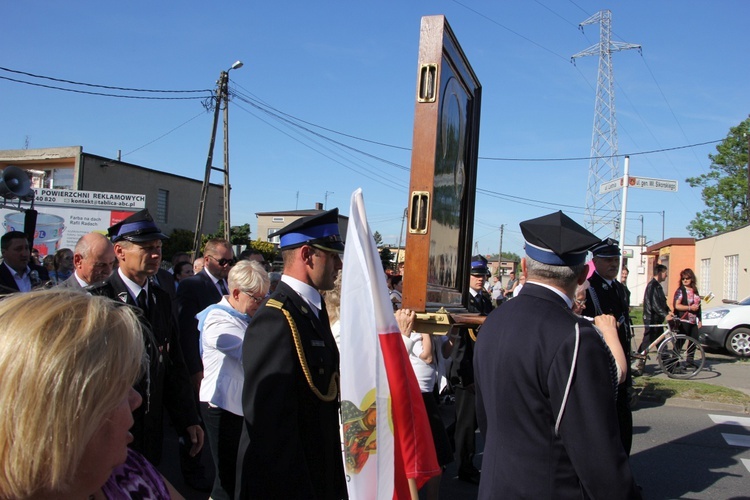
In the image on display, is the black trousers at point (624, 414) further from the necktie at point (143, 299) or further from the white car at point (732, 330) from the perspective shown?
the white car at point (732, 330)

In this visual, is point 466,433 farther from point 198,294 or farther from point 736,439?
point 736,439

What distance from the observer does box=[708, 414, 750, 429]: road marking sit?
8234 millimetres

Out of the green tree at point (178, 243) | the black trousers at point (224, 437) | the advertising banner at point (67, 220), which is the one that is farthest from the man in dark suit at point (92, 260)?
the green tree at point (178, 243)

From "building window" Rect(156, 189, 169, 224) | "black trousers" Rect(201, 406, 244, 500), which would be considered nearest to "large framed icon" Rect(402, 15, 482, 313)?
"black trousers" Rect(201, 406, 244, 500)

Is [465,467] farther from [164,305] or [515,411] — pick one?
[515,411]

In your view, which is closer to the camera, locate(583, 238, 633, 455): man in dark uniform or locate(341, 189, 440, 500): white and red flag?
locate(341, 189, 440, 500): white and red flag

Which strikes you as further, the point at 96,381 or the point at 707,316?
the point at 707,316

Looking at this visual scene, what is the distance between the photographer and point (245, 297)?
4320 mm

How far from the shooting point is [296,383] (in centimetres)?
257

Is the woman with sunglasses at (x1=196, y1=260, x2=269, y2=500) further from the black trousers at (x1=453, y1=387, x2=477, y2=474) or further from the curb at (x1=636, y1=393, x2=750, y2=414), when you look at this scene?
the curb at (x1=636, y1=393, x2=750, y2=414)

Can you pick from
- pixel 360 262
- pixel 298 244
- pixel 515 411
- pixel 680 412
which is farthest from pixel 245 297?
pixel 680 412

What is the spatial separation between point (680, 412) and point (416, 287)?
27.0ft

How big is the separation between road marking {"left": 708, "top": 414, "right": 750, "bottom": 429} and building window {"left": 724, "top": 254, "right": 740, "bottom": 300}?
16076mm

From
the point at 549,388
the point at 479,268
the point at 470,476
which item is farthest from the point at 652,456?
the point at 549,388
